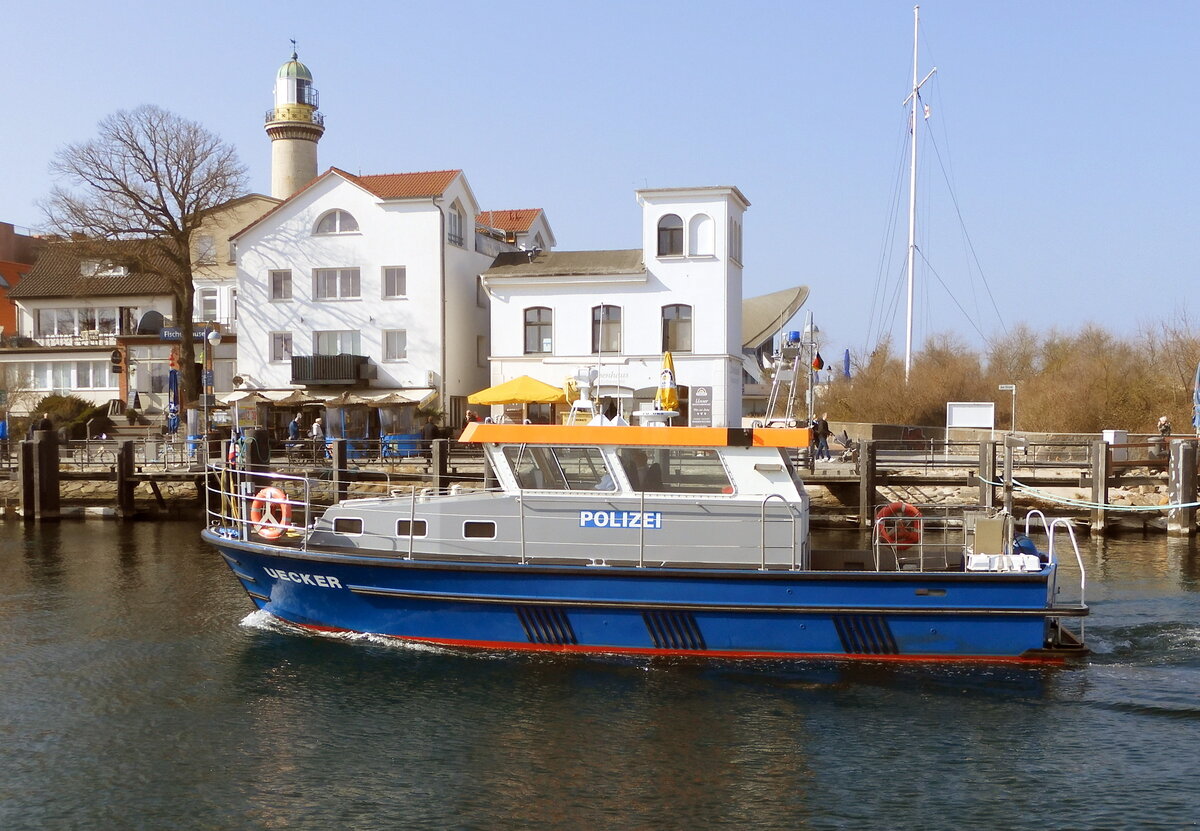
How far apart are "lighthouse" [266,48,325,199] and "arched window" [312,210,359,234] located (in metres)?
12.9

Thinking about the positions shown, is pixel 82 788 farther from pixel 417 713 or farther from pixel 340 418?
pixel 340 418

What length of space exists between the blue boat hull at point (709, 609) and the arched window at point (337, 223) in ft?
82.4

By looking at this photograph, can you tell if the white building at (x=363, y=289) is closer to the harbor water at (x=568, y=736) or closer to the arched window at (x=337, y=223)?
the arched window at (x=337, y=223)

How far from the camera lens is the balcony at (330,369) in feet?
115

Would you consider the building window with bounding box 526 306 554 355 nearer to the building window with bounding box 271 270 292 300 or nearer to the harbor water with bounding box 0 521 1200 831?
the building window with bounding box 271 270 292 300

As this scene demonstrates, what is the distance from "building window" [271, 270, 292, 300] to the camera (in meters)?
36.7

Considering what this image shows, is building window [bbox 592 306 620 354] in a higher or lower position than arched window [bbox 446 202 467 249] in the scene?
lower

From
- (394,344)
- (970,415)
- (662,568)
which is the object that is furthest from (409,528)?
(394,344)

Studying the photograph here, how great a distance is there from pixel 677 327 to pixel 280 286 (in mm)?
13761

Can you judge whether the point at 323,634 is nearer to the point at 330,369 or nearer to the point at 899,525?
the point at 899,525

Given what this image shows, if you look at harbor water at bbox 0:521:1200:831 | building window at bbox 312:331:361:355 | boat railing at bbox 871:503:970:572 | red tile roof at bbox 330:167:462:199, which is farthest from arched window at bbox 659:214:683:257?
harbor water at bbox 0:521:1200:831

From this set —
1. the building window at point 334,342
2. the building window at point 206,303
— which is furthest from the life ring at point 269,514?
the building window at point 206,303

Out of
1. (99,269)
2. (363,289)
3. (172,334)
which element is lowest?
(172,334)

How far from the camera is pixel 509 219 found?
4350 centimetres
